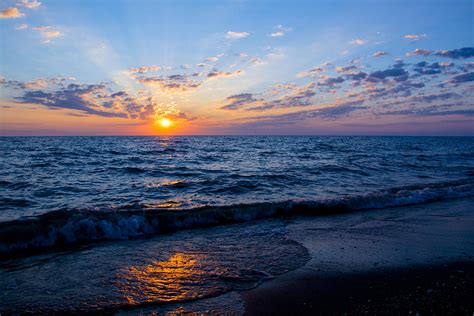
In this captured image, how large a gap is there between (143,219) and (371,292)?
730 centimetres

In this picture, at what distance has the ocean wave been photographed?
27.1 ft

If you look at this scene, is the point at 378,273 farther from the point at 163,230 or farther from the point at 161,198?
the point at 161,198

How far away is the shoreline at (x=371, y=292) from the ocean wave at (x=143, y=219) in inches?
197

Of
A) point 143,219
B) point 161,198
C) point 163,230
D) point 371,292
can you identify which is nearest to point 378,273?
point 371,292

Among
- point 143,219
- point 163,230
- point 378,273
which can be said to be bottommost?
point 163,230

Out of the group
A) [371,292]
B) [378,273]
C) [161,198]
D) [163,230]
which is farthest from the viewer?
[161,198]

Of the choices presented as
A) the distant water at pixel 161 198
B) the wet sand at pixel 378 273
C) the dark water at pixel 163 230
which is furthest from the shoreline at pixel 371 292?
the distant water at pixel 161 198

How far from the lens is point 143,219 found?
31.9 ft

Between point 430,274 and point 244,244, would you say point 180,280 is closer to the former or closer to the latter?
point 244,244

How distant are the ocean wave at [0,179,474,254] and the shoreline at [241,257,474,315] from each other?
5010mm

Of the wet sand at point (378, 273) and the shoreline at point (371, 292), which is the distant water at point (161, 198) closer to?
the wet sand at point (378, 273)

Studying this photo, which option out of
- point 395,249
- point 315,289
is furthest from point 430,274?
point 315,289

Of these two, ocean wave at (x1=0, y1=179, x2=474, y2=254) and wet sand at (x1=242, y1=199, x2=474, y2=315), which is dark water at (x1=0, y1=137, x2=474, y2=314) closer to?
ocean wave at (x1=0, y1=179, x2=474, y2=254)

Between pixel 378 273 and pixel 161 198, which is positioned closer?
pixel 378 273
